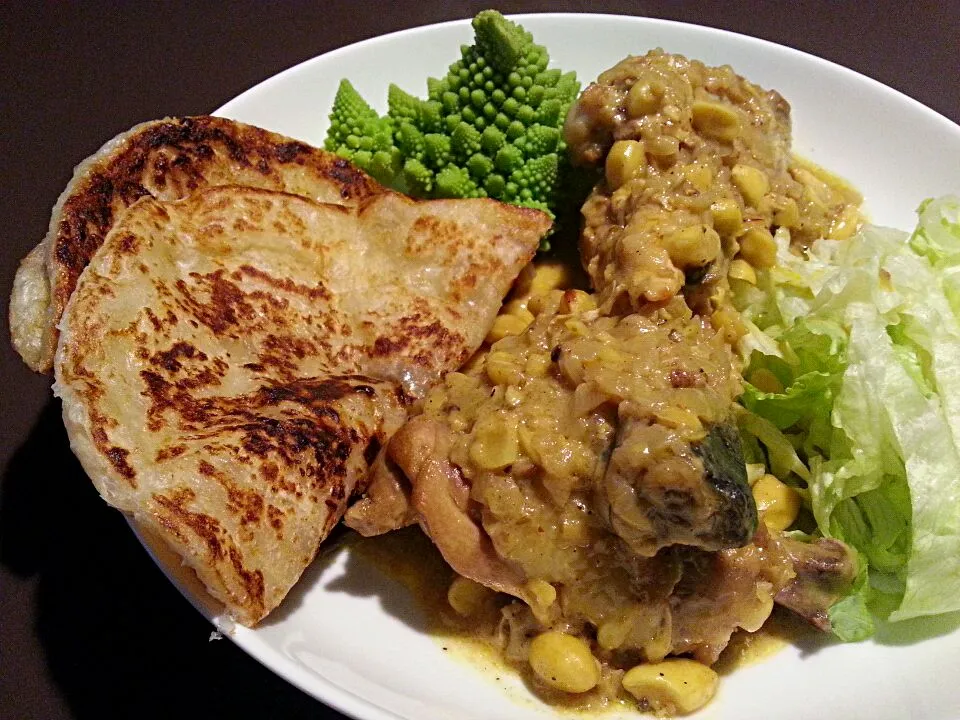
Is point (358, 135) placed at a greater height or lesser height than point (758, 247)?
→ greater

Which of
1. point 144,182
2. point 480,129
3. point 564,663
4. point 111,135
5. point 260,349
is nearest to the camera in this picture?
point 564,663

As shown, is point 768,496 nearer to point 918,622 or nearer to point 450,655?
point 918,622

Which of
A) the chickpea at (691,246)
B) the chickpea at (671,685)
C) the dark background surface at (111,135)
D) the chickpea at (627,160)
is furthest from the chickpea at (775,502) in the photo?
the dark background surface at (111,135)

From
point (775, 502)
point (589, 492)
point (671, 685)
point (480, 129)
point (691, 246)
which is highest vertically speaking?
point (480, 129)

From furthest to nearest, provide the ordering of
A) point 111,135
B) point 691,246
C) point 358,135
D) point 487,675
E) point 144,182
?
1. point 111,135
2. point 358,135
3. point 144,182
4. point 691,246
5. point 487,675

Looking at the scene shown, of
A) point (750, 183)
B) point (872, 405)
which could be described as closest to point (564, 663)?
point (872, 405)

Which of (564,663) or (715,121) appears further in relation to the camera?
(715,121)

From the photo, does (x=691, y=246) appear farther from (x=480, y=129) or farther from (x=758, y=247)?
(x=480, y=129)

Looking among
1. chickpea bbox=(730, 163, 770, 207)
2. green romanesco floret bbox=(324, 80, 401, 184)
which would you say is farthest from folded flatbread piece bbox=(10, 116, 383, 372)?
chickpea bbox=(730, 163, 770, 207)
